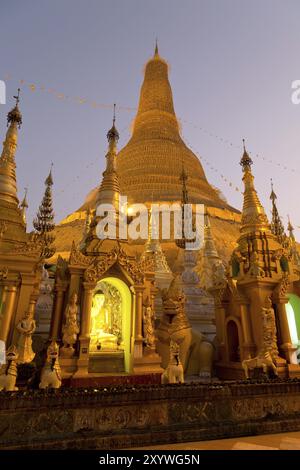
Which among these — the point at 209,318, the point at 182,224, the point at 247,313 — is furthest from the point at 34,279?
the point at 182,224

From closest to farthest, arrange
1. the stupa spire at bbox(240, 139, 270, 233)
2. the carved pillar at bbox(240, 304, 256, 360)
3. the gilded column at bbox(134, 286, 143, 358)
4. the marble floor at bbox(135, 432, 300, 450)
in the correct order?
1. the marble floor at bbox(135, 432, 300, 450)
2. the gilded column at bbox(134, 286, 143, 358)
3. the carved pillar at bbox(240, 304, 256, 360)
4. the stupa spire at bbox(240, 139, 270, 233)

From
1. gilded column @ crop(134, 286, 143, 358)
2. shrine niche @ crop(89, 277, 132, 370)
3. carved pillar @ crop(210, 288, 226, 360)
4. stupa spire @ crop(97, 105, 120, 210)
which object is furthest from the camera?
stupa spire @ crop(97, 105, 120, 210)

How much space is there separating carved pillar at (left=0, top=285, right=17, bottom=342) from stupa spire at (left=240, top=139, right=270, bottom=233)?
8951 mm

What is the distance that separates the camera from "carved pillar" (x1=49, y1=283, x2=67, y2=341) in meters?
8.45

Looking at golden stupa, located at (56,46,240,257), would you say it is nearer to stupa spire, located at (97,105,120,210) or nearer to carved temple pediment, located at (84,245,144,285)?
stupa spire, located at (97,105,120,210)

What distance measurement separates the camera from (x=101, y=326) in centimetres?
977

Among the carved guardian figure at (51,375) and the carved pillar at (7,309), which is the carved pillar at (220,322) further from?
the carved pillar at (7,309)

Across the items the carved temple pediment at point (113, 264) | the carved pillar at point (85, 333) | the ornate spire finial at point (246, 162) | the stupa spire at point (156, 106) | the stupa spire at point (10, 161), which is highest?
the stupa spire at point (156, 106)

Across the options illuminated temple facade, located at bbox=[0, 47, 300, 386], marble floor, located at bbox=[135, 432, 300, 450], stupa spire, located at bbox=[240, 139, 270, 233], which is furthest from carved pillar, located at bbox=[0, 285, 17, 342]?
stupa spire, located at bbox=[240, 139, 270, 233]

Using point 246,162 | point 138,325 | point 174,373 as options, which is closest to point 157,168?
point 246,162

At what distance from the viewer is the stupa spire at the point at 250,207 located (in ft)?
39.9

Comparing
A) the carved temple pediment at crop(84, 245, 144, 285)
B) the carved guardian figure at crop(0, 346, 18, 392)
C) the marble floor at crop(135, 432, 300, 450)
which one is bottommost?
the marble floor at crop(135, 432, 300, 450)

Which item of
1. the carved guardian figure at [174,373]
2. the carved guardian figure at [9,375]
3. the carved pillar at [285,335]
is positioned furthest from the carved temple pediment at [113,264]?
the carved pillar at [285,335]

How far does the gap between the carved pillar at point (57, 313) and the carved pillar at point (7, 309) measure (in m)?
1.21
